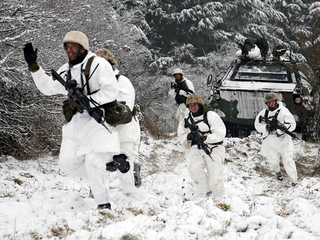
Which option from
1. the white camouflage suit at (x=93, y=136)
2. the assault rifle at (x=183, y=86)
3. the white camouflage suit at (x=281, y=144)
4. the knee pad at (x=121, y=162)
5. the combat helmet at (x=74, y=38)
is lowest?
the white camouflage suit at (x=281, y=144)

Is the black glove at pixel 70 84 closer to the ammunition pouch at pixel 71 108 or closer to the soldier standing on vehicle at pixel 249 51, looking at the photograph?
the ammunition pouch at pixel 71 108

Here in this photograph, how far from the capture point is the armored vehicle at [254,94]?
27.2 feet

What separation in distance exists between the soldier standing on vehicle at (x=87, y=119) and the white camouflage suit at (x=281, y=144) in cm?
395

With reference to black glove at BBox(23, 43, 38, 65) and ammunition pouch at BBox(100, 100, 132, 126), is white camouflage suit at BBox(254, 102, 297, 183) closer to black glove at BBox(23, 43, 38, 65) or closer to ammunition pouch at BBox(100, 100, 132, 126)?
ammunition pouch at BBox(100, 100, 132, 126)

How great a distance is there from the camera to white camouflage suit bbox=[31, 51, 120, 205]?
3664 mm

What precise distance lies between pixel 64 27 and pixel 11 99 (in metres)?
1.83

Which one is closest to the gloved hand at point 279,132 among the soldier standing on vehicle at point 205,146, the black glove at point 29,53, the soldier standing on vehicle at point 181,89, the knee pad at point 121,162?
the soldier standing on vehicle at point 205,146

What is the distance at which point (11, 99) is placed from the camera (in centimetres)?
592

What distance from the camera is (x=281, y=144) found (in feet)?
22.1

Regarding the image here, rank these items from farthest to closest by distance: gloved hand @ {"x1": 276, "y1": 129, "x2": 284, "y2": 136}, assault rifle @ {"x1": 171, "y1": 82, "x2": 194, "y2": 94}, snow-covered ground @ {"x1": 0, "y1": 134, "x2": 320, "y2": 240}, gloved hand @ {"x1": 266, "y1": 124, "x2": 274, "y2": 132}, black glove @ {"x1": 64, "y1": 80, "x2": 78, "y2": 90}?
assault rifle @ {"x1": 171, "y1": 82, "x2": 194, "y2": 94}
gloved hand @ {"x1": 266, "y1": 124, "x2": 274, "y2": 132}
gloved hand @ {"x1": 276, "y1": 129, "x2": 284, "y2": 136}
black glove @ {"x1": 64, "y1": 80, "x2": 78, "y2": 90}
snow-covered ground @ {"x1": 0, "y1": 134, "x2": 320, "y2": 240}

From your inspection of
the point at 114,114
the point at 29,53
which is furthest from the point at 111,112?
the point at 29,53

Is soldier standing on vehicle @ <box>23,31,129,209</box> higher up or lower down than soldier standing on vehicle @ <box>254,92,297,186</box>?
higher up

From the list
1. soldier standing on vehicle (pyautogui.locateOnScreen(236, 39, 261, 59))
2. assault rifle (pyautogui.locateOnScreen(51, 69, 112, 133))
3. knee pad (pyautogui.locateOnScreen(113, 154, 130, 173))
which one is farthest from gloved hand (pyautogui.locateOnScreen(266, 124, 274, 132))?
assault rifle (pyautogui.locateOnScreen(51, 69, 112, 133))

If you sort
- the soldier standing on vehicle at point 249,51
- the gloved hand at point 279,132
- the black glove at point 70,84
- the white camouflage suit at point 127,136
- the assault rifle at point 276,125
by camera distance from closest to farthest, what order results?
1. the black glove at point 70,84
2. the white camouflage suit at point 127,136
3. the assault rifle at point 276,125
4. the gloved hand at point 279,132
5. the soldier standing on vehicle at point 249,51
